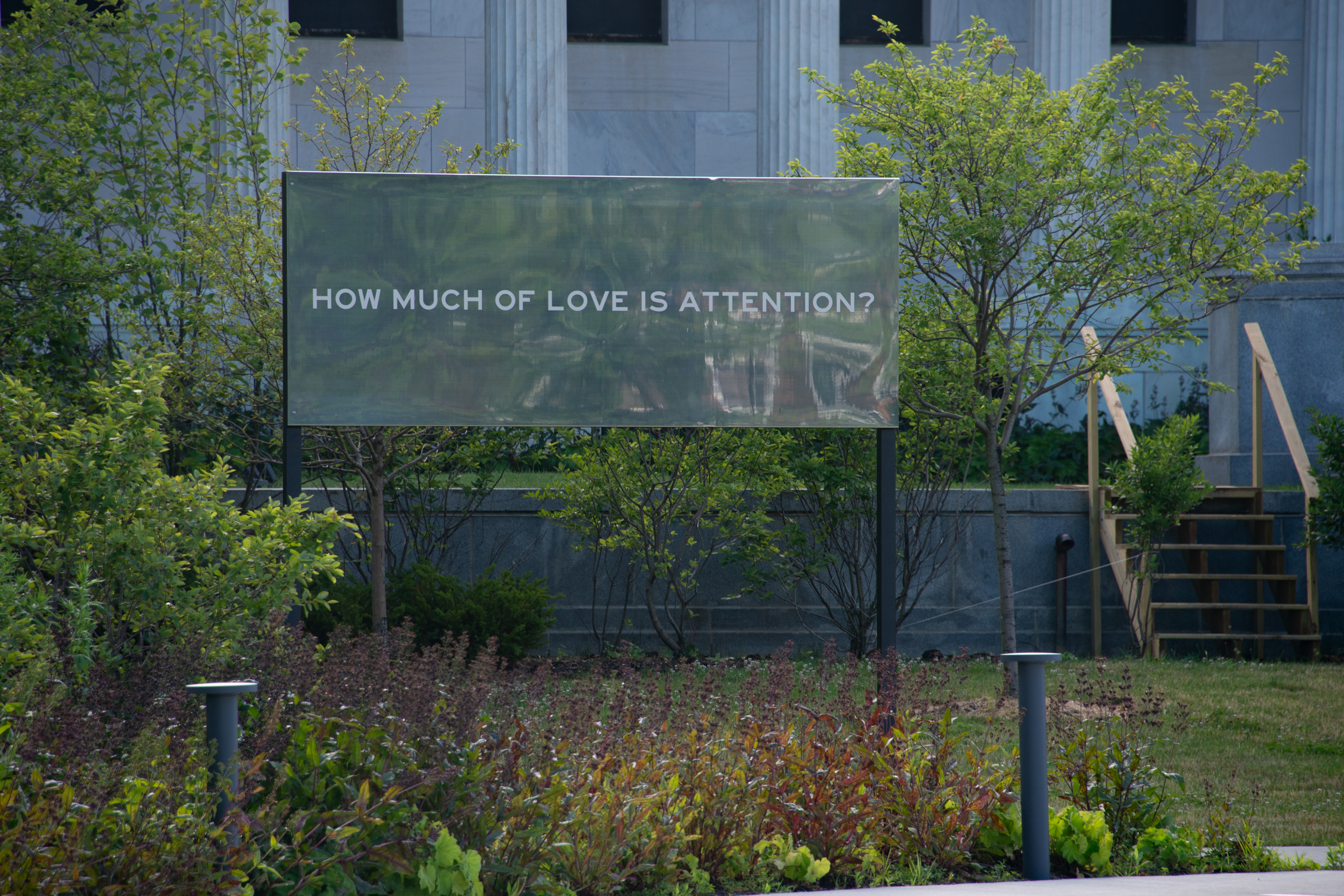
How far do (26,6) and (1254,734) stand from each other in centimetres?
1484

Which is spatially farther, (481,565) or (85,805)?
(481,565)

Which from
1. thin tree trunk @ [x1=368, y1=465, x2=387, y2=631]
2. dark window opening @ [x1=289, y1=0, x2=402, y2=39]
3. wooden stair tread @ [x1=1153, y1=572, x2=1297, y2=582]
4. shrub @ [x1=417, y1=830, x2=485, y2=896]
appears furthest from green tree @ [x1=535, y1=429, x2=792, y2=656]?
dark window opening @ [x1=289, y1=0, x2=402, y2=39]

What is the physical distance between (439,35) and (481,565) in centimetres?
937

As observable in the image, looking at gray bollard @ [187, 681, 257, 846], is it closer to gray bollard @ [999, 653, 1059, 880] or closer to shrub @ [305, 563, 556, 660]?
gray bollard @ [999, 653, 1059, 880]

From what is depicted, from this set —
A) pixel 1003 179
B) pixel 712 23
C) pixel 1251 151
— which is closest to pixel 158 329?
pixel 1003 179

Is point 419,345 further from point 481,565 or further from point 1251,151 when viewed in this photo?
point 1251,151

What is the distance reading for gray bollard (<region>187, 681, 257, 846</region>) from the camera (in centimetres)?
377

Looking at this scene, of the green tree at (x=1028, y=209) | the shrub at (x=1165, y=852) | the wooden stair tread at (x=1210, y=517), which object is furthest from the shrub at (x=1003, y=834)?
the wooden stair tread at (x=1210, y=517)

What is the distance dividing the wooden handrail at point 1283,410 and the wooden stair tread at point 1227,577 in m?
0.81

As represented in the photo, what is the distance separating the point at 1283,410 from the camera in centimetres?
1209

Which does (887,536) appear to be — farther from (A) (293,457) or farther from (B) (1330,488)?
(B) (1330,488)

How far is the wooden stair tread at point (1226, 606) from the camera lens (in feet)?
36.5

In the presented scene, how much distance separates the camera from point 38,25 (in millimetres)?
9492

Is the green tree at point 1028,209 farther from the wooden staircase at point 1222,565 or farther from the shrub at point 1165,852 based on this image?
the shrub at point 1165,852
